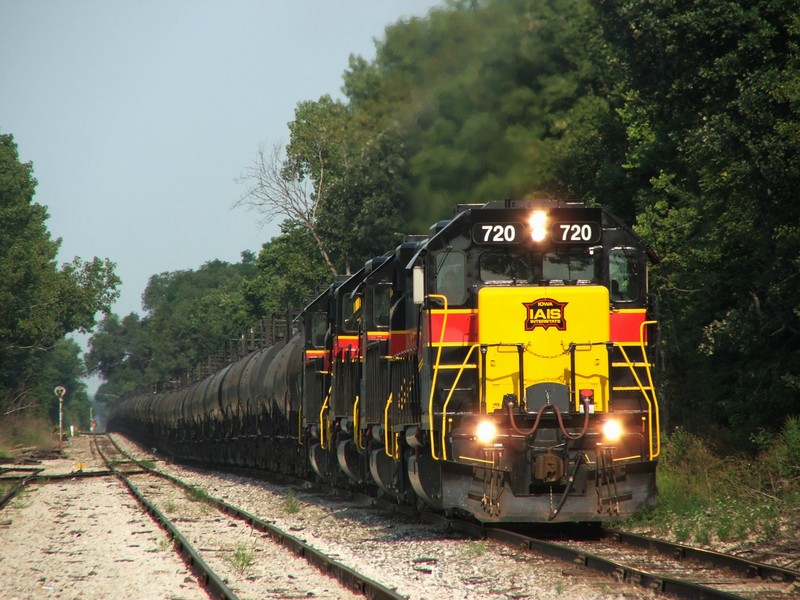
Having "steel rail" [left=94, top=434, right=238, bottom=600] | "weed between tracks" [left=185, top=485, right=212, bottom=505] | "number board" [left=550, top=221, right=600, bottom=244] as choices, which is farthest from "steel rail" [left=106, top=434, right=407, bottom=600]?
"number board" [left=550, top=221, right=600, bottom=244]

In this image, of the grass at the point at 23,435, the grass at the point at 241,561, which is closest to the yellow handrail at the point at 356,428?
the grass at the point at 241,561

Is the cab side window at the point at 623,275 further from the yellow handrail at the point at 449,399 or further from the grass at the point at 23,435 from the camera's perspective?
the grass at the point at 23,435

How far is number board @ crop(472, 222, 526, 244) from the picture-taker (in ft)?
42.0

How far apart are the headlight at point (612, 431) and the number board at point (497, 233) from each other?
2.27m

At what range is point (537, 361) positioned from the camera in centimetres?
1258

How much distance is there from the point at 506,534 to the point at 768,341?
12144mm

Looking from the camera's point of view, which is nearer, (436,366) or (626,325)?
(436,366)

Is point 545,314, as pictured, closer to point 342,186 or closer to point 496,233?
point 496,233

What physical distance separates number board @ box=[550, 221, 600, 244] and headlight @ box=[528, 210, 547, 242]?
11 centimetres

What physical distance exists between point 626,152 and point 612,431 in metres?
23.9

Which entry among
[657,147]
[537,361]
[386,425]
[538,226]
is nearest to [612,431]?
[537,361]

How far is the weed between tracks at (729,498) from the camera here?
12.5 meters

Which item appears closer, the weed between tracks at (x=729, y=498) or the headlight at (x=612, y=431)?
the headlight at (x=612, y=431)

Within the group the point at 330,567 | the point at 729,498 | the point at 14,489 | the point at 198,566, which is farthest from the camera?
the point at 14,489
